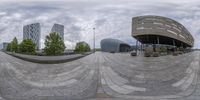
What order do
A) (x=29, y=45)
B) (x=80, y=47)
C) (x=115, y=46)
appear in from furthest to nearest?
1. (x=115, y=46)
2. (x=80, y=47)
3. (x=29, y=45)

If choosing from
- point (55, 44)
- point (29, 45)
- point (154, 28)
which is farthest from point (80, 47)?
point (29, 45)

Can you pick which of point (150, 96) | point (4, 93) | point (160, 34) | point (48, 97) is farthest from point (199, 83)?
point (160, 34)

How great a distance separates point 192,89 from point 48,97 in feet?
17.1

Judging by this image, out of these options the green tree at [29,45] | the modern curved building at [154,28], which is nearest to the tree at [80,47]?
the modern curved building at [154,28]

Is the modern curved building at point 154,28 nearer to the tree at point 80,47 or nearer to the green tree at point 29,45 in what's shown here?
the tree at point 80,47

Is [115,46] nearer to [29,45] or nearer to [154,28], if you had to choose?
[154,28]

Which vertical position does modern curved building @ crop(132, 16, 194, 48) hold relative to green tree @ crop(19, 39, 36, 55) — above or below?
above

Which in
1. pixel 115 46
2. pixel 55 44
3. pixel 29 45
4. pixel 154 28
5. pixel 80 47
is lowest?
pixel 29 45

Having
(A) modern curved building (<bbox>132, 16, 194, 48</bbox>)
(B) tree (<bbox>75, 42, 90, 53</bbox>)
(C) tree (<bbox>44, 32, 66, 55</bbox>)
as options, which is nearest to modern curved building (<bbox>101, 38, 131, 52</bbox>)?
(B) tree (<bbox>75, 42, 90, 53</bbox>)

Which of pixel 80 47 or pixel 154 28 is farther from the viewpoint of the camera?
pixel 154 28

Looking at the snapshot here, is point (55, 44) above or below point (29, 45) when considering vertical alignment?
above

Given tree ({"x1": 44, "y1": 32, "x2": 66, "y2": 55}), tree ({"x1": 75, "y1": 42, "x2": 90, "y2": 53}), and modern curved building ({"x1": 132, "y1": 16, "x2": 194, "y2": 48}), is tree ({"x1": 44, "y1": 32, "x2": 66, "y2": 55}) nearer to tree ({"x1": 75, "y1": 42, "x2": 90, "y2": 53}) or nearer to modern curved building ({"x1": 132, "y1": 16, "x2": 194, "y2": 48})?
tree ({"x1": 75, "y1": 42, "x2": 90, "y2": 53})

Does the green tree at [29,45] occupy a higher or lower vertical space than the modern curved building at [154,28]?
lower

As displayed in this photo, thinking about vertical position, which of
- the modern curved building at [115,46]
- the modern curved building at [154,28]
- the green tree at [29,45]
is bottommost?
the green tree at [29,45]
